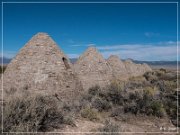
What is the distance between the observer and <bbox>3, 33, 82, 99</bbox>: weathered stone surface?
356 inches

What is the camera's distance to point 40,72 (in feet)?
30.0

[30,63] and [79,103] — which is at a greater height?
[30,63]

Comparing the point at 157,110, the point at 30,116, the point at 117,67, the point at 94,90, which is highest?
the point at 117,67

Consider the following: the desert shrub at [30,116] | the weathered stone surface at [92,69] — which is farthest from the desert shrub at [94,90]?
the desert shrub at [30,116]

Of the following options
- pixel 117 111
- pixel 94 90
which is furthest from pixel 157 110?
pixel 94 90

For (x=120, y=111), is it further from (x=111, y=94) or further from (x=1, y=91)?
(x=1, y=91)

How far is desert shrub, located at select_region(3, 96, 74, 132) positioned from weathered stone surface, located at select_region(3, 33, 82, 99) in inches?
70.4

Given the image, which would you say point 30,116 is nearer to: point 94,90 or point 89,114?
point 89,114

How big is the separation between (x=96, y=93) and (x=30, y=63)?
13.3 feet

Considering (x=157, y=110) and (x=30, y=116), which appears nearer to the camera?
(x=30, y=116)

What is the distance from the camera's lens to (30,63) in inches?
364

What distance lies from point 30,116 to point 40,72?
9.27ft

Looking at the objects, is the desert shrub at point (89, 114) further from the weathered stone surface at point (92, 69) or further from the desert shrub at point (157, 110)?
the weathered stone surface at point (92, 69)

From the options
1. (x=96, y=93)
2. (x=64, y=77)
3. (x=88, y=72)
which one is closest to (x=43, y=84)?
(x=64, y=77)
